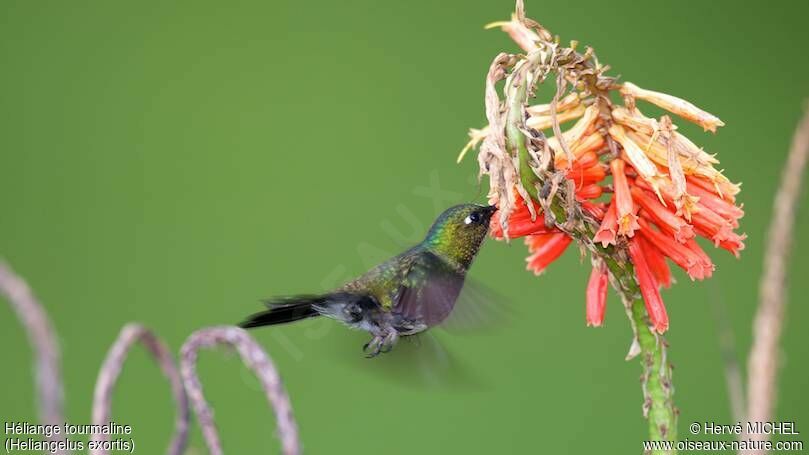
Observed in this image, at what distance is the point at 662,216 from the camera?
129 cm

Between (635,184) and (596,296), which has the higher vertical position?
(635,184)

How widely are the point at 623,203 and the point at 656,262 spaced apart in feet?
0.49

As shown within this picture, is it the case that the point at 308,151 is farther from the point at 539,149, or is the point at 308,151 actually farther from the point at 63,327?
the point at 539,149

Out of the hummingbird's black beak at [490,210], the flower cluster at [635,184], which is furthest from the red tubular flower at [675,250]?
the hummingbird's black beak at [490,210]

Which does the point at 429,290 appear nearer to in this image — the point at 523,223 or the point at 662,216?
the point at 523,223

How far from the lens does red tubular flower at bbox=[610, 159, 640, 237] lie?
125 cm

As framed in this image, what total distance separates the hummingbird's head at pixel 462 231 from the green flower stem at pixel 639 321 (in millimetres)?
261

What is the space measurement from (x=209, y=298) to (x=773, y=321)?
8.79 ft

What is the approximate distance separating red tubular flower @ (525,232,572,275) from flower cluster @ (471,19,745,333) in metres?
0.05

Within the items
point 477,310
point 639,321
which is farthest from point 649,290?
point 477,310

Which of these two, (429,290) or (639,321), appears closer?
(639,321)

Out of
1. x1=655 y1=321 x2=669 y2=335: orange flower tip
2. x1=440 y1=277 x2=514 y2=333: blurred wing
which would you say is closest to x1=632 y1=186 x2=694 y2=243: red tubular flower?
x1=655 y1=321 x2=669 y2=335: orange flower tip

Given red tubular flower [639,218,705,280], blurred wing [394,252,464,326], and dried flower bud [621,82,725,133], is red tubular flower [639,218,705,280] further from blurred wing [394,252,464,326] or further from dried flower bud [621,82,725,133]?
blurred wing [394,252,464,326]

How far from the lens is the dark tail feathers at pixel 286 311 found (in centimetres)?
148
